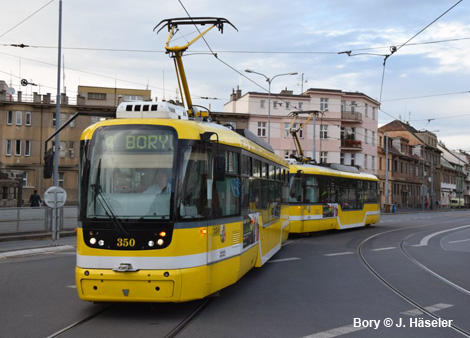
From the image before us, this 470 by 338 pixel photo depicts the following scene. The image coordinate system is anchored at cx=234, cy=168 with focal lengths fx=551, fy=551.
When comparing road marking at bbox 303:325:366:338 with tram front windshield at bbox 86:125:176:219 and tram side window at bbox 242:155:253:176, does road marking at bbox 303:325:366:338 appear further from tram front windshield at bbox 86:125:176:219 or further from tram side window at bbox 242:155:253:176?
tram side window at bbox 242:155:253:176

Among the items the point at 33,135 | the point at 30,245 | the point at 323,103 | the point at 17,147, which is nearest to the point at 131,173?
the point at 30,245

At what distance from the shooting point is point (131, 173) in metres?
7.50

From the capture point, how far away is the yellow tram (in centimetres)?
2130

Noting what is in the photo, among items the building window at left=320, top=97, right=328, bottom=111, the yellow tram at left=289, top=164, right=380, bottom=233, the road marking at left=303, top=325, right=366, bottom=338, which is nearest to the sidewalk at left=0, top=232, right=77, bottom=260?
the yellow tram at left=289, top=164, right=380, bottom=233

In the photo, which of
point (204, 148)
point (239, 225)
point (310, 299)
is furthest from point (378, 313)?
point (204, 148)

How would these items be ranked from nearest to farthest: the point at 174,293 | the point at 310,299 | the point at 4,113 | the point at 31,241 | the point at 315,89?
1. the point at 174,293
2. the point at 310,299
3. the point at 31,241
4. the point at 4,113
5. the point at 315,89

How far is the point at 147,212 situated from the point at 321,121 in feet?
185

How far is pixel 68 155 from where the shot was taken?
52.7 metres

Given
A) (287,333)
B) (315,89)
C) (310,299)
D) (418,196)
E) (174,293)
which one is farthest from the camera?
(418,196)

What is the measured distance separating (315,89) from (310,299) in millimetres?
55878

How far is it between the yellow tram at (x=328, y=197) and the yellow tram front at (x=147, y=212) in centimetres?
1327

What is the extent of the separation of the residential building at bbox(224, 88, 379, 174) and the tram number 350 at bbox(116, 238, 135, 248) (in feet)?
168

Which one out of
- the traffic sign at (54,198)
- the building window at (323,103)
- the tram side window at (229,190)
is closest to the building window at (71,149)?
the building window at (323,103)

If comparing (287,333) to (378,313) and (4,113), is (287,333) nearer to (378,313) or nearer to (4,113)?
(378,313)
